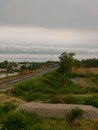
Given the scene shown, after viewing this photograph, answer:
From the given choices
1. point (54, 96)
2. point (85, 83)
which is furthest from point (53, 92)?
point (85, 83)

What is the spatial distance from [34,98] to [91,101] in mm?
11504

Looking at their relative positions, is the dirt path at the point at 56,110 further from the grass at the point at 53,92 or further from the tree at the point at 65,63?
the tree at the point at 65,63

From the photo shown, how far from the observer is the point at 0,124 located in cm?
2483

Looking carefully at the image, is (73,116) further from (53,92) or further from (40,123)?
(53,92)

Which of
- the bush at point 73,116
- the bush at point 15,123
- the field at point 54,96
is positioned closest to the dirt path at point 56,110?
the field at point 54,96

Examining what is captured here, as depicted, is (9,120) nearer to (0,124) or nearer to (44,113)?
(0,124)

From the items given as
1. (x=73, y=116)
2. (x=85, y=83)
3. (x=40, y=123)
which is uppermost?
(x=73, y=116)

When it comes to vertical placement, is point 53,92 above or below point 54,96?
below

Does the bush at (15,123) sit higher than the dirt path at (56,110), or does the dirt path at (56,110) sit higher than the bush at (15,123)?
the bush at (15,123)

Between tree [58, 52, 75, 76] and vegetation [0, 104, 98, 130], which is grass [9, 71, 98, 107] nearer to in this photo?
tree [58, 52, 75, 76]

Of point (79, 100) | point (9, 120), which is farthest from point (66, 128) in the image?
point (79, 100)

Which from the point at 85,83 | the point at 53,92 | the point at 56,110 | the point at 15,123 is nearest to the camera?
the point at 15,123

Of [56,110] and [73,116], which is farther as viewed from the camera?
[56,110]

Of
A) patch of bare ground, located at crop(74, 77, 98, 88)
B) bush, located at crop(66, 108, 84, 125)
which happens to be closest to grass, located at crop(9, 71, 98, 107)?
patch of bare ground, located at crop(74, 77, 98, 88)
